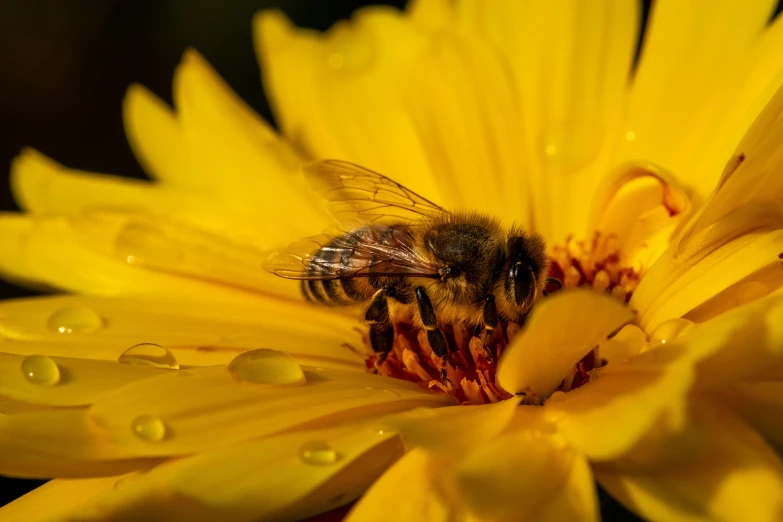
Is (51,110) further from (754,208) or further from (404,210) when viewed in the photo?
(754,208)

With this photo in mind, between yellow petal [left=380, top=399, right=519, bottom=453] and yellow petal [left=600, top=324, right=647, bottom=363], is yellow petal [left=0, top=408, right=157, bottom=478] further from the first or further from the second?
yellow petal [left=600, top=324, right=647, bottom=363]

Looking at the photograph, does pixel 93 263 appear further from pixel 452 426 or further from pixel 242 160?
pixel 452 426

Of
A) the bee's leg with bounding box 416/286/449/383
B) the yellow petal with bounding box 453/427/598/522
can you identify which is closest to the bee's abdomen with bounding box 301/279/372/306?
the bee's leg with bounding box 416/286/449/383

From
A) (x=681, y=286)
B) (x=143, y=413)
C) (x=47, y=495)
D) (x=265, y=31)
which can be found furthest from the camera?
(x=265, y=31)

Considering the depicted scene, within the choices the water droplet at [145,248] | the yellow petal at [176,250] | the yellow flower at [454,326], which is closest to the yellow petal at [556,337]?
the yellow flower at [454,326]

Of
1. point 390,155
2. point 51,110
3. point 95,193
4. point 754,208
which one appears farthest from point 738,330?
point 51,110

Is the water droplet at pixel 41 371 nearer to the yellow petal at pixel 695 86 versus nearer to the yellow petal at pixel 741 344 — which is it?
the yellow petal at pixel 741 344
